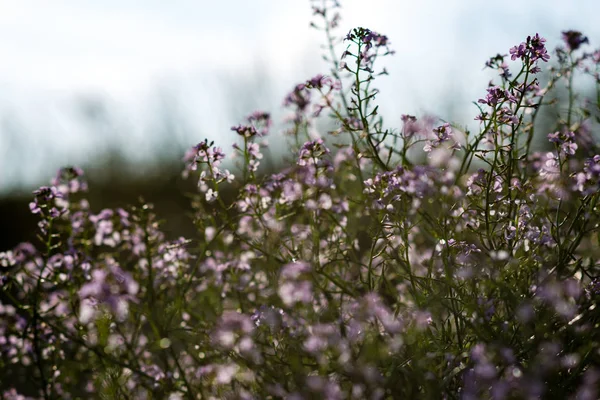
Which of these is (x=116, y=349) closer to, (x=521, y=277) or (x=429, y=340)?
(x=429, y=340)

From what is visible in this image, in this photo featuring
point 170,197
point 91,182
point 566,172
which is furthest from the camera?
point 91,182

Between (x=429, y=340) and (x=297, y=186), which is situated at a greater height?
(x=297, y=186)

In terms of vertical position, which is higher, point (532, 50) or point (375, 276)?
point (532, 50)

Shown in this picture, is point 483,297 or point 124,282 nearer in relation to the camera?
point 124,282

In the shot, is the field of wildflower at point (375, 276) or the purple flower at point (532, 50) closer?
the field of wildflower at point (375, 276)

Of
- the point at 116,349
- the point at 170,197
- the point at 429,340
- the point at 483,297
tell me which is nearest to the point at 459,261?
the point at 483,297

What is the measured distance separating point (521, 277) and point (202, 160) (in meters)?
1.37

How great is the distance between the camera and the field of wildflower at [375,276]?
72.5 inches

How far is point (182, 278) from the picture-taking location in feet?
10.1

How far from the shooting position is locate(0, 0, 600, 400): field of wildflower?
1842mm

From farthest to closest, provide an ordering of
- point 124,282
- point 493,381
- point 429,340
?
1. point 429,340
2. point 124,282
3. point 493,381

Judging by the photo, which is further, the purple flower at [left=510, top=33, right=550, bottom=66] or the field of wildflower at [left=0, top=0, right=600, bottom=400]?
the purple flower at [left=510, top=33, right=550, bottom=66]

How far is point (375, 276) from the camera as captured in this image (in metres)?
2.42

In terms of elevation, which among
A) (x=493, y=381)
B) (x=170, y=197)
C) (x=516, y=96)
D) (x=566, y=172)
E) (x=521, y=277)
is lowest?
(x=493, y=381)
